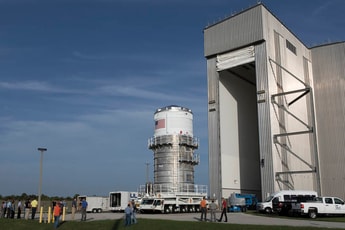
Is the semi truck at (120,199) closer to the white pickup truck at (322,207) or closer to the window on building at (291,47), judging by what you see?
the white pickup truck at (322,207)

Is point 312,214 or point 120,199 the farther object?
point 120,199

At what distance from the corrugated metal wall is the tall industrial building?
13 centimetres

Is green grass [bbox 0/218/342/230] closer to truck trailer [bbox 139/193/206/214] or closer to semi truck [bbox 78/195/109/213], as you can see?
truck trailer [bbox 139/193/206/214]

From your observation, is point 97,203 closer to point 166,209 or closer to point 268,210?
point 166,209

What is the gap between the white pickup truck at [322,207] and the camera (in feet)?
96.2

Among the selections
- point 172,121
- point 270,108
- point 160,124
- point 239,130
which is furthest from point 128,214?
point 239,130

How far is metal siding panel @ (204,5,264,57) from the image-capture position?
4375 centimetres

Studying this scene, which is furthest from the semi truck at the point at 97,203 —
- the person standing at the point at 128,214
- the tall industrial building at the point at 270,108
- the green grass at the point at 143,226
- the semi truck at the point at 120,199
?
the person standing at the point at 128,214

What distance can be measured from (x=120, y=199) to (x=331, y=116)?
30.5m

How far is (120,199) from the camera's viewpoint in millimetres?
47406

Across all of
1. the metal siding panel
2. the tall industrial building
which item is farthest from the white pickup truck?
the metal siding panel

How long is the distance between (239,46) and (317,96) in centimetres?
1670

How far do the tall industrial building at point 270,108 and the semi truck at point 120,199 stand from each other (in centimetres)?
1040

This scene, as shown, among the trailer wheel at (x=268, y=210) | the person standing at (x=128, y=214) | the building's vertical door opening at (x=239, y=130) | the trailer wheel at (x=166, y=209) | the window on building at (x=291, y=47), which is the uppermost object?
the window on building at (x=291, y=47)
